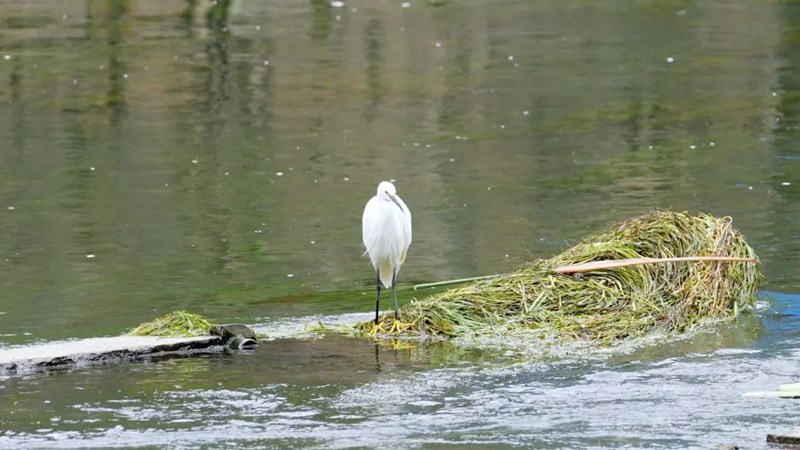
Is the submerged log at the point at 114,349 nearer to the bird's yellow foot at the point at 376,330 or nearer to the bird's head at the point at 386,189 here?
the bird's yellow foot at the point at 376,330

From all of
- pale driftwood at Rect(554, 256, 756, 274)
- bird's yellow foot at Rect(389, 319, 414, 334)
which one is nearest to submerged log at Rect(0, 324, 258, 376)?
bird's yellow foot at Rect(389, 319, 414, 334)

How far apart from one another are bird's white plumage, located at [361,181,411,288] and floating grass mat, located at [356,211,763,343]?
40cm

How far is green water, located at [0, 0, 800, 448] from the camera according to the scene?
28.4 ft

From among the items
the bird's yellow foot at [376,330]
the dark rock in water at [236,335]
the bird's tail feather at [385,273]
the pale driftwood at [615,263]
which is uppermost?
the pale driftwood at [615,263]

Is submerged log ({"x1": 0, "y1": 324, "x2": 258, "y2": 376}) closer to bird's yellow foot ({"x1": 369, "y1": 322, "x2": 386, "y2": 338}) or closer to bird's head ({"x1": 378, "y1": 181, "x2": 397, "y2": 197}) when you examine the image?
bird's yellow foot ({"x1": 369, "y1": 322, "x2": 386, "y2": 338})

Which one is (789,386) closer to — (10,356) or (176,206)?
(10,356)

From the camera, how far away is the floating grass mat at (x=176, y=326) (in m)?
10.5

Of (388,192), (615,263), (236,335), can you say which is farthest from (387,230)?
(615,263)

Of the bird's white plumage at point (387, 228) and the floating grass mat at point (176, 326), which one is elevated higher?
the bird's white plumage at point (387, 228)

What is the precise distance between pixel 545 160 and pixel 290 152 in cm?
344

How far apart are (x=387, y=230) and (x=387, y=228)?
0.7 inches

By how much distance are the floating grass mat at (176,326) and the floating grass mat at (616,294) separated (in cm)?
124

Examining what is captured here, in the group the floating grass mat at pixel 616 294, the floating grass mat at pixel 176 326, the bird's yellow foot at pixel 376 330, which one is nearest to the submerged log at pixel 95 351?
the floating grass mat at pixel 176 326

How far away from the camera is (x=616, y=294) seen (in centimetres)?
1108
